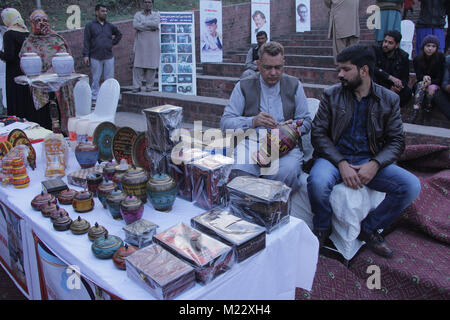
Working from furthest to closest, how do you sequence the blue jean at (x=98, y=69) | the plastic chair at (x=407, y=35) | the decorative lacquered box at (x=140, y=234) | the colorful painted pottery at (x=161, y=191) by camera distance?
the blue jean at (x=98, y=69)
the plastic chair at (x=407, y=35)
the colorful painted pottery at (x=161, y=191)
the decorative lacquered box at (x=140, y=234)

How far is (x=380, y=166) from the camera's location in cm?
240

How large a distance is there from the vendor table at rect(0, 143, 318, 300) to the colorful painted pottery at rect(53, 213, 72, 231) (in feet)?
0.07

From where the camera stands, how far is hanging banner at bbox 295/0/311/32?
10250mm

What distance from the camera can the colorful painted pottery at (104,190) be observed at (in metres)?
1.76

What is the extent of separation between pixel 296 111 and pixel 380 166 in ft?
2.51

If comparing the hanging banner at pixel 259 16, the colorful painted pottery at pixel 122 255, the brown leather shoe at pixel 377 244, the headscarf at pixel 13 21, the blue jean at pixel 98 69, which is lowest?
the brown leather shoe at pixel 377 244

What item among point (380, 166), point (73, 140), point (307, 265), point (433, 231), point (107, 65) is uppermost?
point (107, 65)

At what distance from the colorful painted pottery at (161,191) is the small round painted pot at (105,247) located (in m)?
0.32

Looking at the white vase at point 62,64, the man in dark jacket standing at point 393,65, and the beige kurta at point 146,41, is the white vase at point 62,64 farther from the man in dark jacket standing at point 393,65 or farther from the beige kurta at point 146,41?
the beige kurta at point 146,41

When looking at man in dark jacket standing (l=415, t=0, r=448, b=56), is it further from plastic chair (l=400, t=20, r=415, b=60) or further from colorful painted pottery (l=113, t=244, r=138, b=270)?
colorful painted pottery (l=113, t=244, r=138, b=270)

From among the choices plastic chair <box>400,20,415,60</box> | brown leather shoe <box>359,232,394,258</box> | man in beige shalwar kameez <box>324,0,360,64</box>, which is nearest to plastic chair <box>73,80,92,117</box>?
brown leather shoe <box>359,232,394,258</box>

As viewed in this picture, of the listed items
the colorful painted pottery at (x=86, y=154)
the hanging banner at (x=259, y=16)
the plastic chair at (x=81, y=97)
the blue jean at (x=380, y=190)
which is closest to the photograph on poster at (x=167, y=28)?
the hanging banner at (x=259, y=16)
